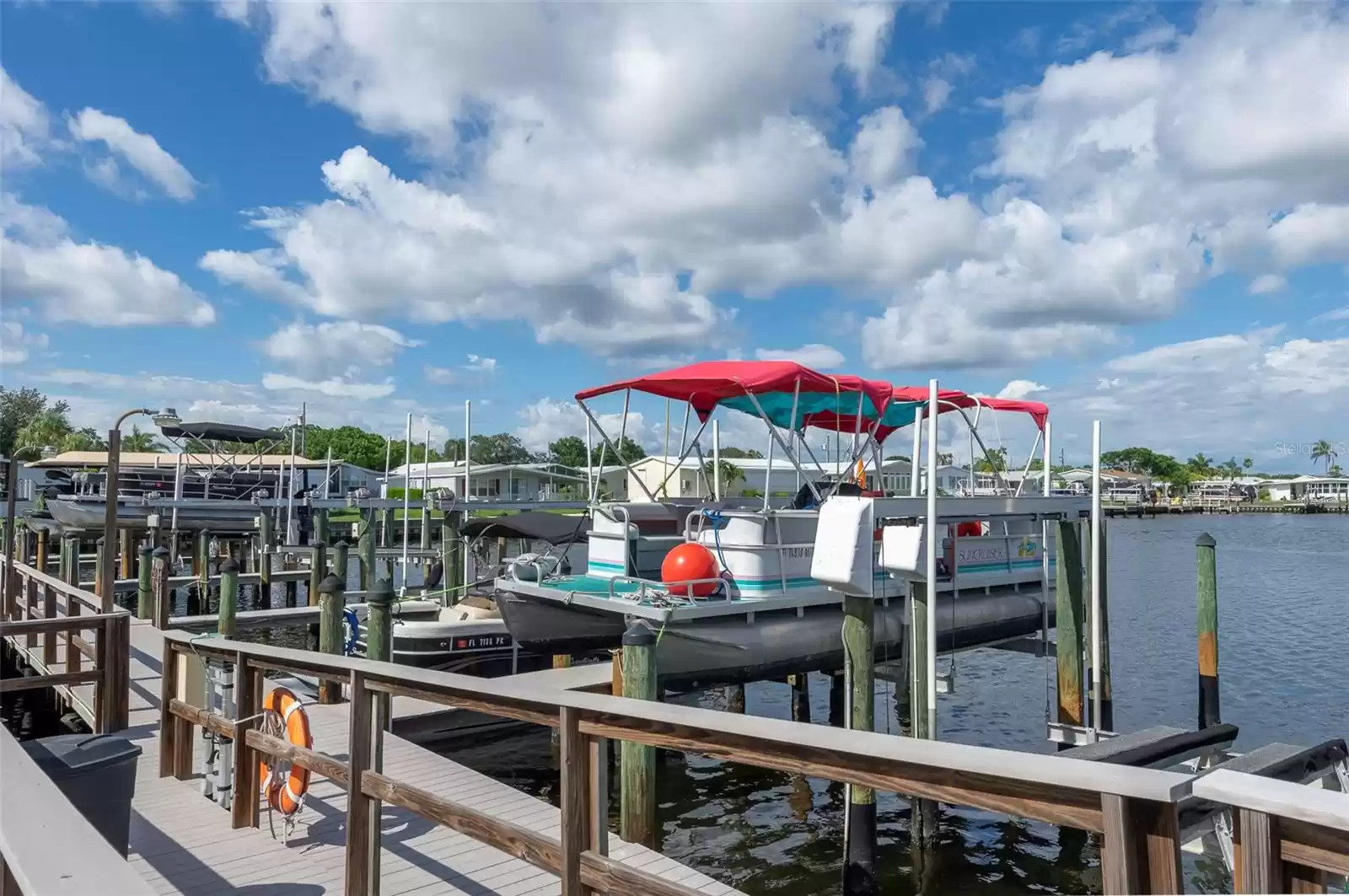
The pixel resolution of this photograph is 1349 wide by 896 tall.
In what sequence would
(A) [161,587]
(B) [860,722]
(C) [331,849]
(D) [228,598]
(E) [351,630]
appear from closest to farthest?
1. (C) [331,849]
2. (B) [860,722]
3. (D) [228,598]
4. (E) [351,630]
5. (A) [161,587]

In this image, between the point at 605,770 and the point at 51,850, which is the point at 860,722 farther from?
the point at 51,850

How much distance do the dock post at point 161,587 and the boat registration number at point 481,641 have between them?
566 cm

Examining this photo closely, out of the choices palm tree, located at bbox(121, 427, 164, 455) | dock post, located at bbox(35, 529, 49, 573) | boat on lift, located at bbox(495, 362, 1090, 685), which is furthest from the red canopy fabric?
palm tree, located at bbox(121, 427, 164, 455)

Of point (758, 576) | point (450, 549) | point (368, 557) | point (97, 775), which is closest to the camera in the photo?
point (97, 775)

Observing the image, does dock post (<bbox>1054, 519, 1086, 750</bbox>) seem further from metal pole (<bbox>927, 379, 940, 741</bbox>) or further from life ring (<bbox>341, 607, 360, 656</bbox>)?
life ring (<bbox>341, 607, 360, 656</bbox>)

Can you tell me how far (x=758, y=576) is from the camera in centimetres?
1148

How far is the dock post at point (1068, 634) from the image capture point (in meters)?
10.6

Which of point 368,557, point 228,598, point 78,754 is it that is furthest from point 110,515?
point 368,557

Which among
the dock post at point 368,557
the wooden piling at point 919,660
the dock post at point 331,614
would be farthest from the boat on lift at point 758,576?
the dock post at point 368,557

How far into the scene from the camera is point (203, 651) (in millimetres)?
7102

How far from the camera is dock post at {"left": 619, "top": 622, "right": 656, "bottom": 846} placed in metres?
7.83

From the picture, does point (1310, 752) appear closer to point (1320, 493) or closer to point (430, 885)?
point (430, 885)

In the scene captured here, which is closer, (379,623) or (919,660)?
(919,660)

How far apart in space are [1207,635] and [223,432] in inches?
1092
